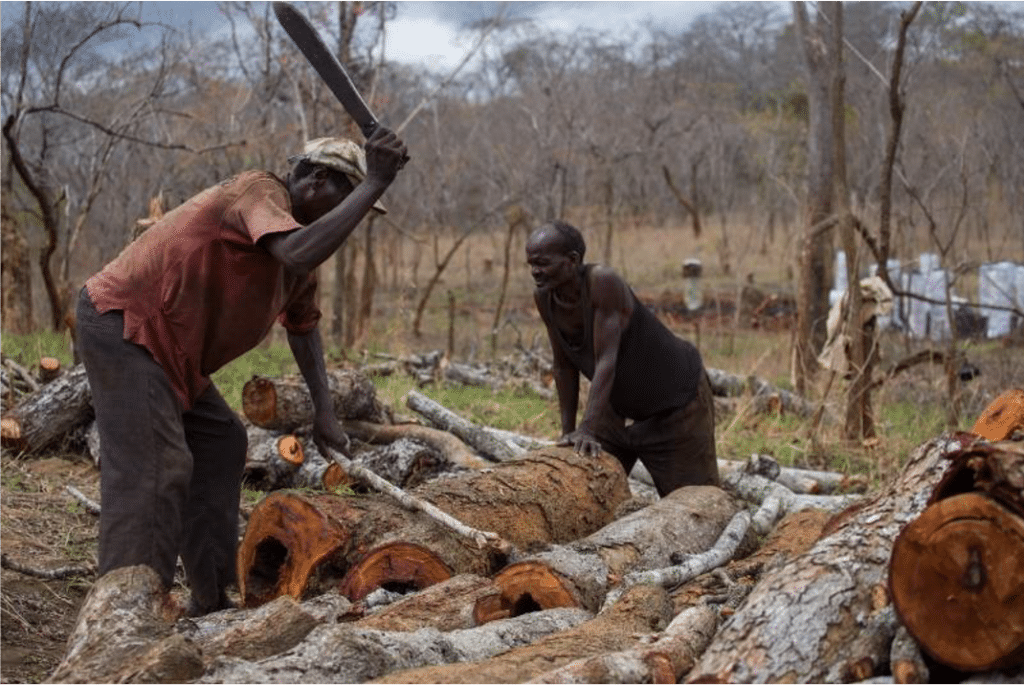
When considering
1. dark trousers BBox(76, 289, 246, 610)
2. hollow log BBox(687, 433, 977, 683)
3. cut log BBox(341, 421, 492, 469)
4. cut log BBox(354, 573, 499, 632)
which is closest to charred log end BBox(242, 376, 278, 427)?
cut log BBox(341, 421, 492, 469)

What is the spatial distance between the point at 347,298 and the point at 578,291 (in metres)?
8.47

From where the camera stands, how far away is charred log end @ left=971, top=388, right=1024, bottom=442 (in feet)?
13.4

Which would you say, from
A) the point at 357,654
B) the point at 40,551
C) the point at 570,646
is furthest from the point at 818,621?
the point at 40,551

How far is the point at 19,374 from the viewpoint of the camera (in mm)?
8156

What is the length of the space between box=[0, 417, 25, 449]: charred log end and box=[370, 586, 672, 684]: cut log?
4.33 meters

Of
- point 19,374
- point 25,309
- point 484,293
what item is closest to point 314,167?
point 19,374

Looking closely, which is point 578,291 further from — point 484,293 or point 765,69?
point 765,69

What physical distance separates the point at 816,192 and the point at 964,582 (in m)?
9.61

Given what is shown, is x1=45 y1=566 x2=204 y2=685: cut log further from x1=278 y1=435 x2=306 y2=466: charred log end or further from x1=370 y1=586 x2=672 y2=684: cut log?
x1=278 y1=435 x2=306 y2=466: charred log end

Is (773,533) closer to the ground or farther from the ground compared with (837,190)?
closer to the ground

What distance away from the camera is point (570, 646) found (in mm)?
3383

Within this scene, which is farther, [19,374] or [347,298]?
[347,298]

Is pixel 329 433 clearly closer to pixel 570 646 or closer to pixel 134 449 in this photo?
pixel 134 449

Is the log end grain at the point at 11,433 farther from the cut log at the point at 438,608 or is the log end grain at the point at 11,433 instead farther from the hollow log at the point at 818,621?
the hollow log at the point at 818,621
